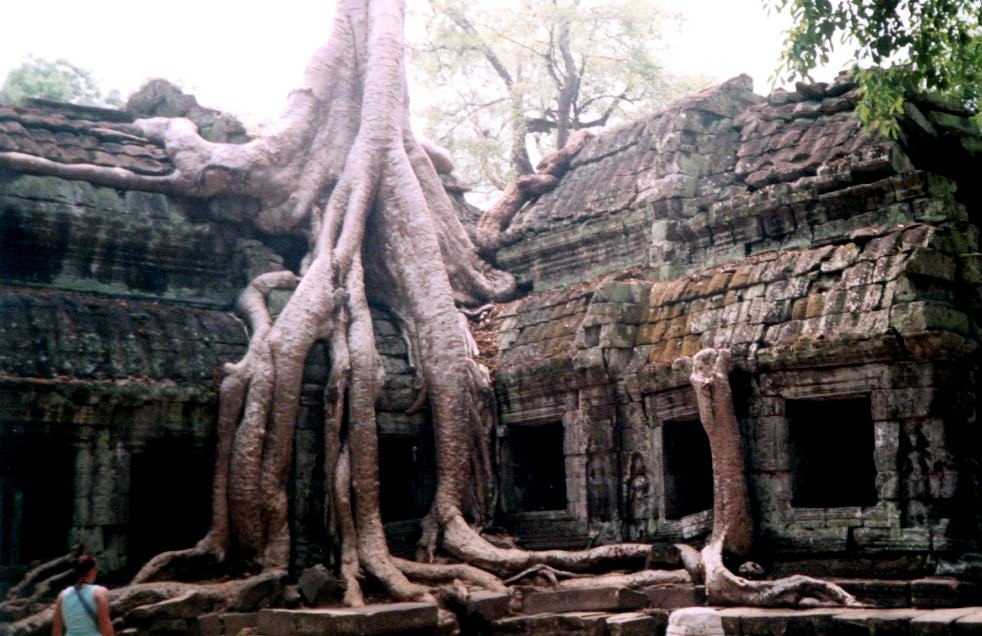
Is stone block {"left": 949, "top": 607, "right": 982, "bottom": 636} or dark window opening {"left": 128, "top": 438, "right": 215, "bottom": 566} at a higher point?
dark window opening {"left": 128, "top": 438, "right": 215, "bottom": 566}

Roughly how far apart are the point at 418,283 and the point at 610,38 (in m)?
11.0

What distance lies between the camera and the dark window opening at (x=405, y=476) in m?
11.5

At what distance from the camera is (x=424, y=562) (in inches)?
416

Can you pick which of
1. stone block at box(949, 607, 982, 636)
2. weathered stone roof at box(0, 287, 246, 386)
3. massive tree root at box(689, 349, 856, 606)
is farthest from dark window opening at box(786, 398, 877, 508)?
weathered stone roof at box(0, 287, 246, 386)

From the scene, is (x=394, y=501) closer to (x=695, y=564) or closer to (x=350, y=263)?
(x=350, y=263)

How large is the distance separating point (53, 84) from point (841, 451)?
14276 millimetres

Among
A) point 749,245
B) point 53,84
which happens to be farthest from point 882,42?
point 53,84

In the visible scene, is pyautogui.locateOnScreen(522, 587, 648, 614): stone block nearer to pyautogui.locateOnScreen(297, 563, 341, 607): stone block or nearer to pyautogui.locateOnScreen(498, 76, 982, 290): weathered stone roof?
pyautogui.locateOnScreen(297, 563, 341, 607): stone block

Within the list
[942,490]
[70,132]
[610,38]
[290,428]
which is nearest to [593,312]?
[290,428]

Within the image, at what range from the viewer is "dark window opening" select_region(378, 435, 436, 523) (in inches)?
454

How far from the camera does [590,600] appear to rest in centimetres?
888

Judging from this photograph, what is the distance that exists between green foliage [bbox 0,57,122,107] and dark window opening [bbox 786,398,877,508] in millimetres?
12920

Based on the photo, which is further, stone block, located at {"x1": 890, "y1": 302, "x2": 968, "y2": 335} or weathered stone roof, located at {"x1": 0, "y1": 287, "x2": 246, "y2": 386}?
weathered stone roof, located at {"x1": 0, "y1": 287, "x2": 246, "y2": 386}

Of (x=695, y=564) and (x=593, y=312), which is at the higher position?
(x=593, y=312)
